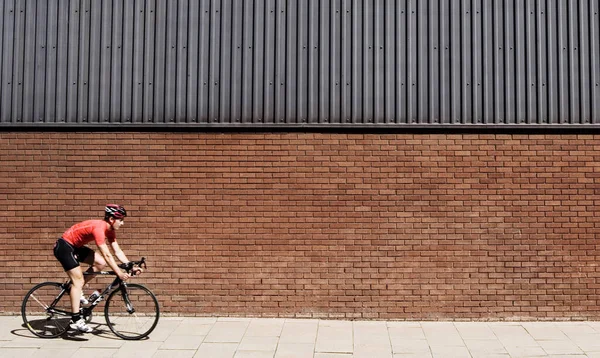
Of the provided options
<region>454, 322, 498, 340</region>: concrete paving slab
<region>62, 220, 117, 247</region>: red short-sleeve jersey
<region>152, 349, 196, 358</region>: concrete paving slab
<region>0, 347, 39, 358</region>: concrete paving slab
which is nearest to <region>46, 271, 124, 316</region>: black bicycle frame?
<region>62, 220, 117, 247</region>: red short-sleeve jersey

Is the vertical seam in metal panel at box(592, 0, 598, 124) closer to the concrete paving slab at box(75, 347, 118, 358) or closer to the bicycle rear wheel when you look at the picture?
the concrete paving slab at box(75, 347, 118, 358)

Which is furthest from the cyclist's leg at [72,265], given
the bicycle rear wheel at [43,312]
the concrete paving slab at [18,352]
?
the concrete paving slab at [18,352]

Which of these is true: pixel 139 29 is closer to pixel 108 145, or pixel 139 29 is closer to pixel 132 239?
pixel 108 145

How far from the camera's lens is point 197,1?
876cm

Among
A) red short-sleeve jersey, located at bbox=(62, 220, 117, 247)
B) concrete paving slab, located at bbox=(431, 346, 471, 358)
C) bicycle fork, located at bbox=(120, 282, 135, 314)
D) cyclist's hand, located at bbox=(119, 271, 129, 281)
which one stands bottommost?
concrete paving slab, located at bbox=(431, 346, 471, 358)

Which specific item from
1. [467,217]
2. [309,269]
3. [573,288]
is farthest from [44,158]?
[573,288]

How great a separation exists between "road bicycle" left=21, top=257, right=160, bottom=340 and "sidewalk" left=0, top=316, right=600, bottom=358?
0.48ft

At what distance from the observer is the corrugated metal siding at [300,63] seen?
8.53m

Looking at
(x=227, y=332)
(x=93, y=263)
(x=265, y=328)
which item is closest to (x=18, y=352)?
(x=93, y=263)

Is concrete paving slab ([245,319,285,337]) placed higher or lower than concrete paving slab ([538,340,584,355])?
higher

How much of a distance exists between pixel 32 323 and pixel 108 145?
2.60 m

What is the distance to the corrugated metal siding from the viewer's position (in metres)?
8.53

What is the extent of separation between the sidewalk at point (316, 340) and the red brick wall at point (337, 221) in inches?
12.5

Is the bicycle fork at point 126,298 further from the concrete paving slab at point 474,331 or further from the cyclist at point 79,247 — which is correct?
the concrete paving slab at point 474,331
